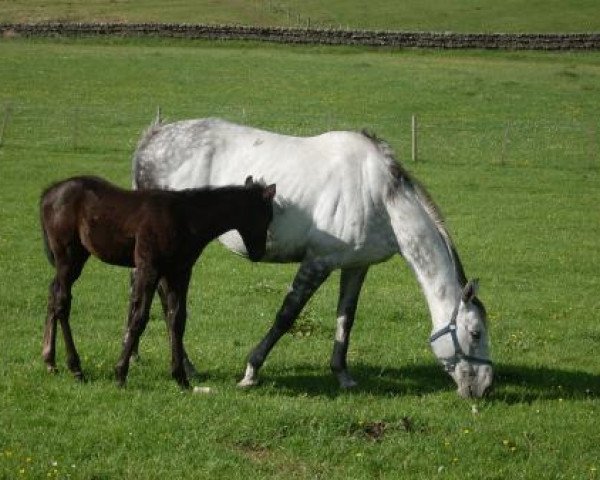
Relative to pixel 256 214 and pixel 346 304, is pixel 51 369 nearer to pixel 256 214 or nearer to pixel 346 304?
pixel 256 214

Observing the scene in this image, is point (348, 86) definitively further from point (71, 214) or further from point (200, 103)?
point (71, 214)

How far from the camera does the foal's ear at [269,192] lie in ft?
30.4

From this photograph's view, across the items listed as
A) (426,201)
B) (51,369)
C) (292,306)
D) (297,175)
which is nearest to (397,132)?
(297,175)

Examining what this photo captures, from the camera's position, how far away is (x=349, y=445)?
7945 mm

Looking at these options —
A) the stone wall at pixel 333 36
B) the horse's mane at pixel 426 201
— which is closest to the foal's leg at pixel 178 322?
the horse's mane at pixel 426 201

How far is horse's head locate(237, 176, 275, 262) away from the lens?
9.27 m

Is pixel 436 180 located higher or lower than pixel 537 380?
lower

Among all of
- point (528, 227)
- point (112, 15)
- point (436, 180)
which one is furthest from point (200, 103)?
point (112, 15)

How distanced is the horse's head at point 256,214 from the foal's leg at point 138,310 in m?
0.96

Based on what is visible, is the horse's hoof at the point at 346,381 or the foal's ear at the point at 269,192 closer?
the foal's ear at the point at 269,192

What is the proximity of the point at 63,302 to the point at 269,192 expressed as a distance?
2.29m

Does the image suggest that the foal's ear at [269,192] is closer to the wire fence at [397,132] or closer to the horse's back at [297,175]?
the horse's back at [297,175]

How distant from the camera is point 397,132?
1371 inches

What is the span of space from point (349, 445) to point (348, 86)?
1408 inches
